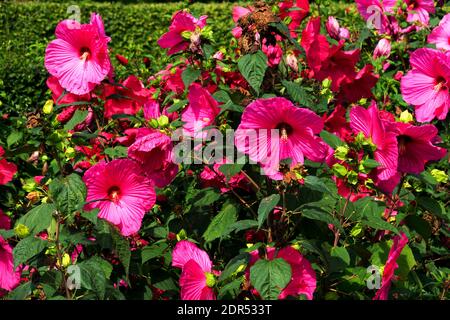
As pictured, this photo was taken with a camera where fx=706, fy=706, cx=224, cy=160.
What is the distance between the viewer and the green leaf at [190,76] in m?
1.89

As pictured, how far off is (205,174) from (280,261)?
15.5 inches

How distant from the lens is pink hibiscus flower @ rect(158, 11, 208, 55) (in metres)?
1.94

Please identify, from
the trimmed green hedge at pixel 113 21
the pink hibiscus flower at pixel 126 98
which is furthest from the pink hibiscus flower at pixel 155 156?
the trimmed green hedge at pixel 113 21

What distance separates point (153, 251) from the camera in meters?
1.79

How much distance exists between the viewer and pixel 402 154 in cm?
172

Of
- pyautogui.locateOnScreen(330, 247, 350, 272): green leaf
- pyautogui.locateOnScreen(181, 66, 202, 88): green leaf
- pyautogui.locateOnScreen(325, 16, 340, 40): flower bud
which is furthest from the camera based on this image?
pyautogui.locateOnScreen(325, 16, 340, 40): flower bud

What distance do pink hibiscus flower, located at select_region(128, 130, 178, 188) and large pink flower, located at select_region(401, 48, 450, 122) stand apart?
739mm

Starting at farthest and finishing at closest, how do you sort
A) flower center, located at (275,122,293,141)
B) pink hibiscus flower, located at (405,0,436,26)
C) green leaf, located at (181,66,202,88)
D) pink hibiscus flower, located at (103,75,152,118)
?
pink hibiscus flower, located at (405,0,436,26), pink hibiscus flower, located at (103,75,152,118), green leaf, located at (181,66,202,88), flower center, located at (275,122,293,141)

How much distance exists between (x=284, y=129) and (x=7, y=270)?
837 mm

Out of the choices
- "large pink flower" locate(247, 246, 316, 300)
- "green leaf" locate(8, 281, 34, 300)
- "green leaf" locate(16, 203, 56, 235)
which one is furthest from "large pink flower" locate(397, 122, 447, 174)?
"green leaf" locate(8, 281, 34, 300)

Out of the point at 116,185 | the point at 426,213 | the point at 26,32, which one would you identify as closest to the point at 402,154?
the point at 426,213

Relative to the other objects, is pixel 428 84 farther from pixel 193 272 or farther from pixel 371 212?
pixel 193 272

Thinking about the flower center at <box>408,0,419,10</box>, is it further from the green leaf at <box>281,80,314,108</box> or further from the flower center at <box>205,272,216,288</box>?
the flower center at <box>205,272,216,288</box>

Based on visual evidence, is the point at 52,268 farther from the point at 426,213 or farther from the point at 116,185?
the point at 426,213
